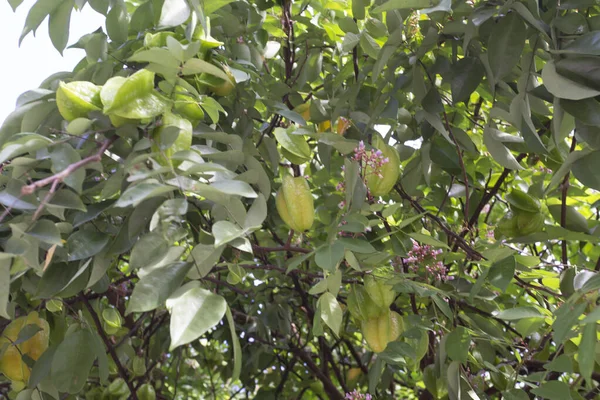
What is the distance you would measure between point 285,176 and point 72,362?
0.39 metres

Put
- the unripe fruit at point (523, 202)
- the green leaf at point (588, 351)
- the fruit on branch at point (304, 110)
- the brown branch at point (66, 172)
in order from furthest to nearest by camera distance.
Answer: the fruit on branch at point (304, 110)
the unripe fruit at point (523, 202)
the green leaf at point (588, 351)
the brown branch at point (66, 172)

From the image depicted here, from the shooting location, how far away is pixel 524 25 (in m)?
0.81

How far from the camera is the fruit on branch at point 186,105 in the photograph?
729 mm

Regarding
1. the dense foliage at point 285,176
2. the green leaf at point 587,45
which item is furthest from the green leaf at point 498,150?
the green leaf at point 587,45

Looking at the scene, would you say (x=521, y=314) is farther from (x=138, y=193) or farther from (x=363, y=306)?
(x=138, y=193)

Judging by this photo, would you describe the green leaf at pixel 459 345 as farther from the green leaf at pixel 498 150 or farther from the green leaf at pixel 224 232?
the green leaf at pixel 224 232

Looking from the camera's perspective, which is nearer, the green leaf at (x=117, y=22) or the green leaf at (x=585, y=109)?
the green leaf at (x=585, y=109)

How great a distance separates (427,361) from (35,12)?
3.04 feet

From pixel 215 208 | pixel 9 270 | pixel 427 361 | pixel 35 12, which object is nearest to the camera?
pixel 9 270

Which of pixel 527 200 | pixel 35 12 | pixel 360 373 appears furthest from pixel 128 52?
pixel 360 373

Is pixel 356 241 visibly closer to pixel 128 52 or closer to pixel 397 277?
pixel 397 277

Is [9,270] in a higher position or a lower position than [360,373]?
higher

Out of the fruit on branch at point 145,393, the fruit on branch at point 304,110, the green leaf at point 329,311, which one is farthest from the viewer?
the fruit on branch at point 145,393

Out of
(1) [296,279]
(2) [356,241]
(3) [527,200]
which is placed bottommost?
(1) [296,279]
